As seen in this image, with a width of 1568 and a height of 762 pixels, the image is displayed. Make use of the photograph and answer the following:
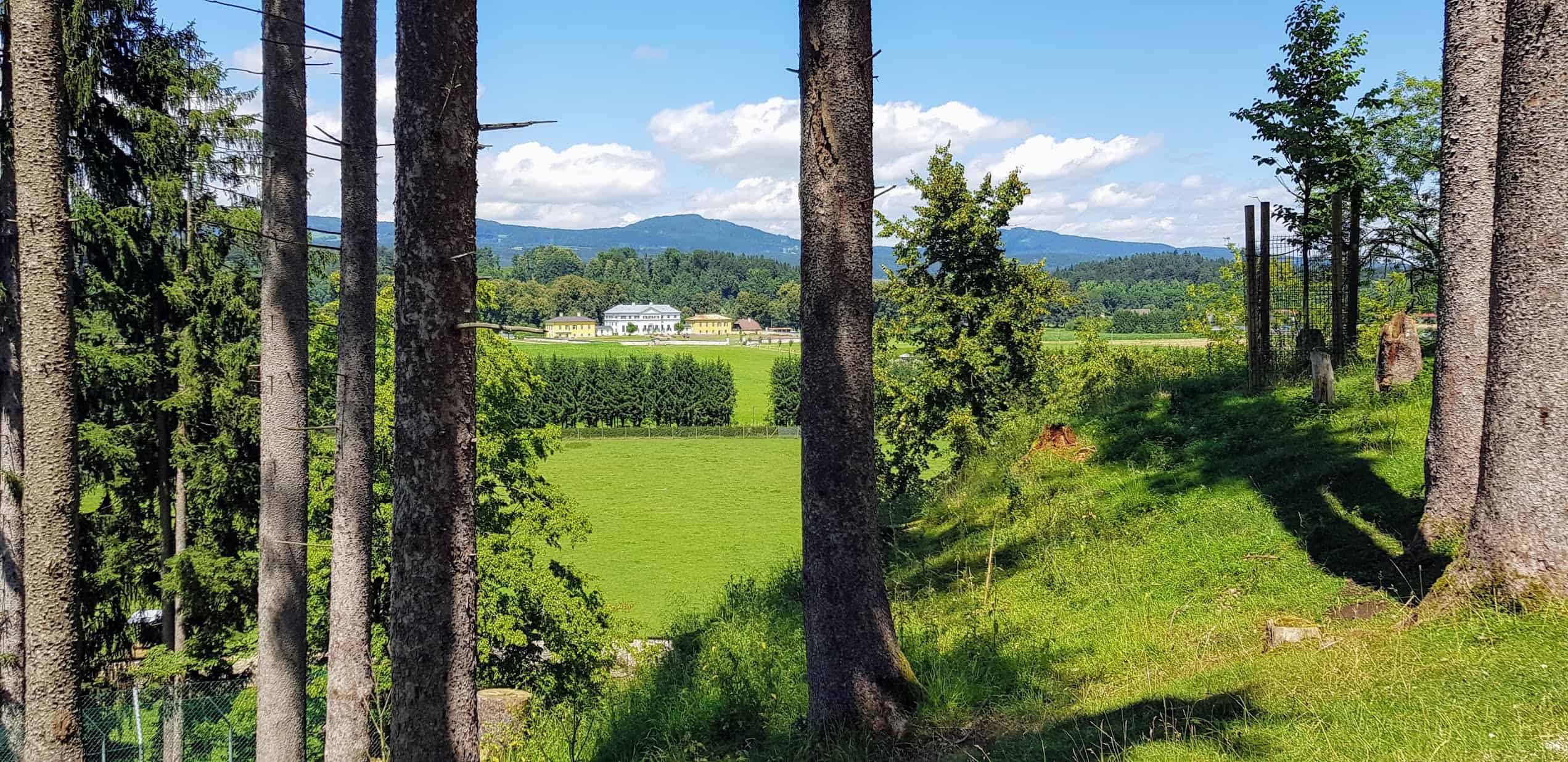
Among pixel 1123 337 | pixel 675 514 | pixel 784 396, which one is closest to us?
pixel 675 514

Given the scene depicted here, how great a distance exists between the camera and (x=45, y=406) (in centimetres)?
579

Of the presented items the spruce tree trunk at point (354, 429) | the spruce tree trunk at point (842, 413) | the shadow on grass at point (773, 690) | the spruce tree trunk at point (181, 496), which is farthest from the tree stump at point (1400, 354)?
the spruce tree trunk at point (181, 496)

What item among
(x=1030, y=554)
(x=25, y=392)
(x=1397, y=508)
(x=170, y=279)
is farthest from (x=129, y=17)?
(x=1397, y=508)

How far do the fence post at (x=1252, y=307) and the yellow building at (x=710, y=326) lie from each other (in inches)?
6591

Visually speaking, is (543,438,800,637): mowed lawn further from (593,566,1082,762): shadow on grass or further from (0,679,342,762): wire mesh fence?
(593,566,1082,762): shadow on grass

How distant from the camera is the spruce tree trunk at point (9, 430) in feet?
31.8

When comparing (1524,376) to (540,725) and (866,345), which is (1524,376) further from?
(540,725)

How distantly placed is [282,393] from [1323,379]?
11.4 meters

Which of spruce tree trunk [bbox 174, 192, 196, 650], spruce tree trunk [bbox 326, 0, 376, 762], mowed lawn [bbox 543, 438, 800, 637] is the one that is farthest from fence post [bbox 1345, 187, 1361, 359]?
spruce tree trunk [bbox 174, 192, 196, 650]

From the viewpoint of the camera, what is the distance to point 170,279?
16719 millimetres

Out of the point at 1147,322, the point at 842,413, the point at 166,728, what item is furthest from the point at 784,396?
the point at 842,413

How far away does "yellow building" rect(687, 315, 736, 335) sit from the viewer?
182250mm

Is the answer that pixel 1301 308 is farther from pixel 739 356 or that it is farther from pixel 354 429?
pixel 739 356

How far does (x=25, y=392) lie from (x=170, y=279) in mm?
12738
